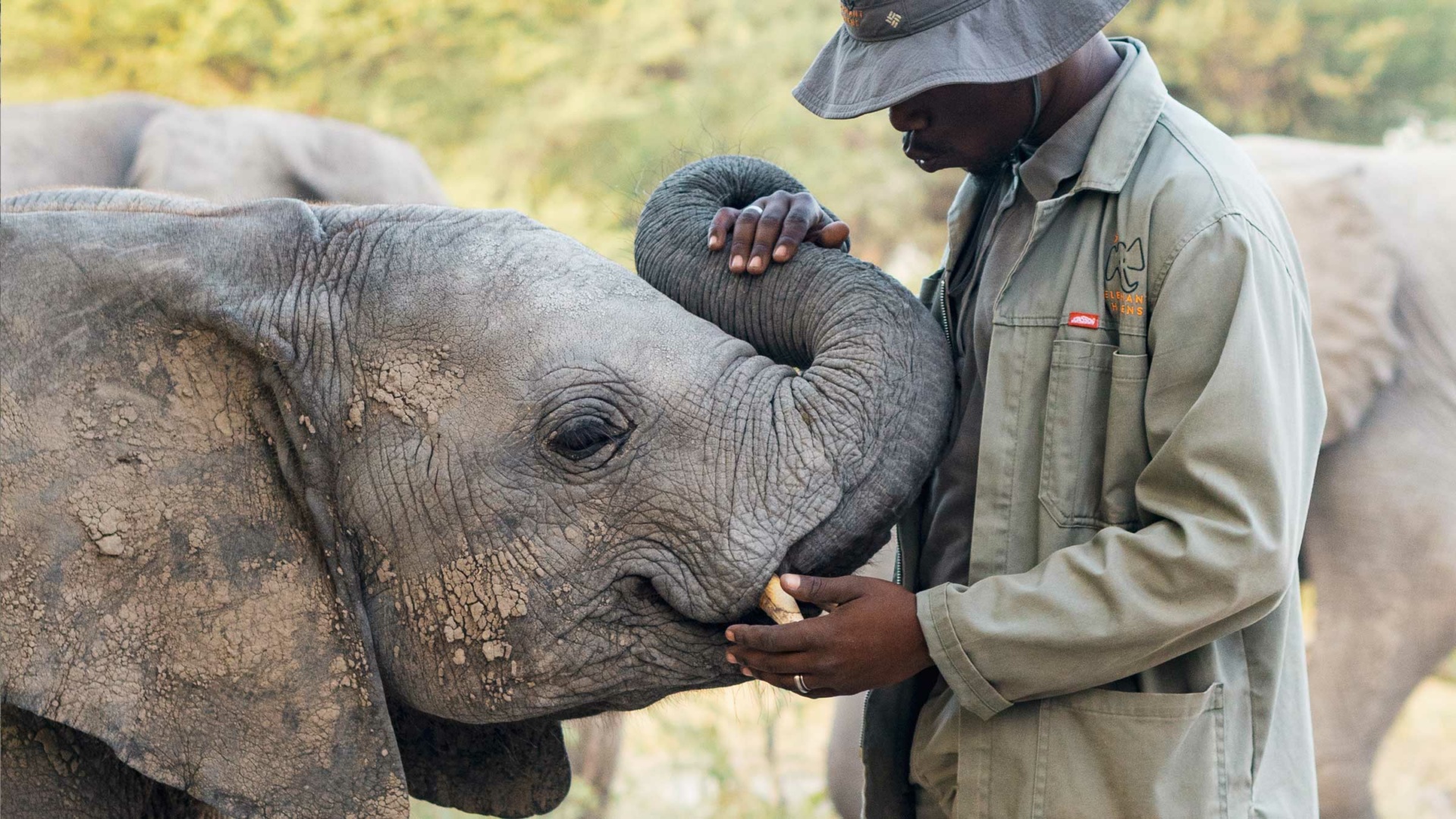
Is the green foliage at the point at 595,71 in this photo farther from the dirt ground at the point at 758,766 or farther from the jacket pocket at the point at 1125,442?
the jacket pocket at the point at 1125,442

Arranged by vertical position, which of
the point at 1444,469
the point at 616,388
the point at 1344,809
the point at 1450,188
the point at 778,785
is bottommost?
the point at 778,785

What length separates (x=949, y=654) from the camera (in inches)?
84.4

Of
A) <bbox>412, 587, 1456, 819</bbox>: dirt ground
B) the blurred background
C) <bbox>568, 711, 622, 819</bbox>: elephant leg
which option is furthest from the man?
the blurred background

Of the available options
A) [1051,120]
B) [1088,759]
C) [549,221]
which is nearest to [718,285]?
[1051,120]

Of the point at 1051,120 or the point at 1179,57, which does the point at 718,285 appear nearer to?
the point at 1051,120

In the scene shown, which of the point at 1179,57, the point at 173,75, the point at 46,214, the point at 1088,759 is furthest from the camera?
the point at 1179,57

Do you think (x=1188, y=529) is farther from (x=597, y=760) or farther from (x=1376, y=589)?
(x=597, y=760)

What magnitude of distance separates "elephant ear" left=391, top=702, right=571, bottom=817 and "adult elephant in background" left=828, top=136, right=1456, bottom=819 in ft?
9.02

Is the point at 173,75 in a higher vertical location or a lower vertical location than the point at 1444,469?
lower

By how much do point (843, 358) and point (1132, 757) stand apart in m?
0.74

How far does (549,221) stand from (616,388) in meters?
7.41

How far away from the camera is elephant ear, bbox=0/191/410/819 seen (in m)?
2.17

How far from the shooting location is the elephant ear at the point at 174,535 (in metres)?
2.17

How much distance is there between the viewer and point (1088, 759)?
7.17 feet
